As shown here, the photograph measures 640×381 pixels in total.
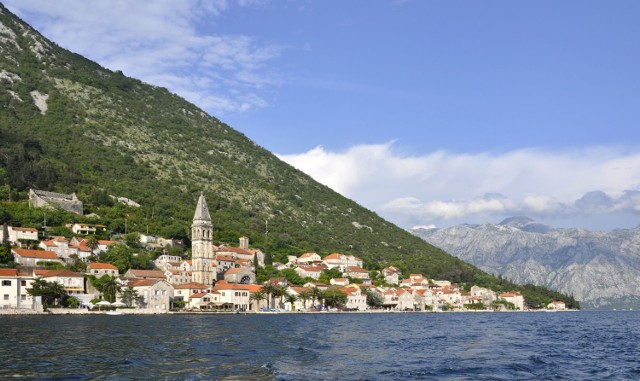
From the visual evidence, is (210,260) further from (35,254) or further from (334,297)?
(35,254)

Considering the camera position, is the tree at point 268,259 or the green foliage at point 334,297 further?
the tree at point 268,259

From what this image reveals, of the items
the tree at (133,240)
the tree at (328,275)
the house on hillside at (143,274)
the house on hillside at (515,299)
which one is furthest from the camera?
the house on hillside at (515,299)

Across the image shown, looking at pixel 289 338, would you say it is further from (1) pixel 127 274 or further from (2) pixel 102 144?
(2) pixel 102 144

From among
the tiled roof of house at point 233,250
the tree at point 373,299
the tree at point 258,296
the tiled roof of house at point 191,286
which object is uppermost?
the tiled roof of house at point 233,250

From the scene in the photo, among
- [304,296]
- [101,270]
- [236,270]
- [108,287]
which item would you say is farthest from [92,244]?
[304,296]

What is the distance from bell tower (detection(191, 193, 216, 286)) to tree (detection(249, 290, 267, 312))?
1044 cm

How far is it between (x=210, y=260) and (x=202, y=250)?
2877 millimetres

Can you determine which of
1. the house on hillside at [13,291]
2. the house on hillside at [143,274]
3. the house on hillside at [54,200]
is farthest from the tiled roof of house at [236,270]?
the house on hillside at [13,291]

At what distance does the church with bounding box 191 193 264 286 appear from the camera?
129375 millimetres

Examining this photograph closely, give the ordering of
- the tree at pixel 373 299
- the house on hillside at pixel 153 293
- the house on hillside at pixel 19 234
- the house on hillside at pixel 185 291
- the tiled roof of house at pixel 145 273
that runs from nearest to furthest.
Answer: the house on hillside at pixel 153 293 < the house on hillside at pixel 19 234 < the tiled roof of house at pixel 145 273 < the house on hillside at pixel 185 291 < the tree at pixel 373 299

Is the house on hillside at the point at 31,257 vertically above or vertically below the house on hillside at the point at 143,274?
above

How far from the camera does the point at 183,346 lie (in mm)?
44281

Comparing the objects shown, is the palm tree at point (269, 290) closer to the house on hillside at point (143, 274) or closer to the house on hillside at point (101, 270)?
the house on hillside at point (143, 274)

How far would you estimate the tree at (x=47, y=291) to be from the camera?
91.1 metres
